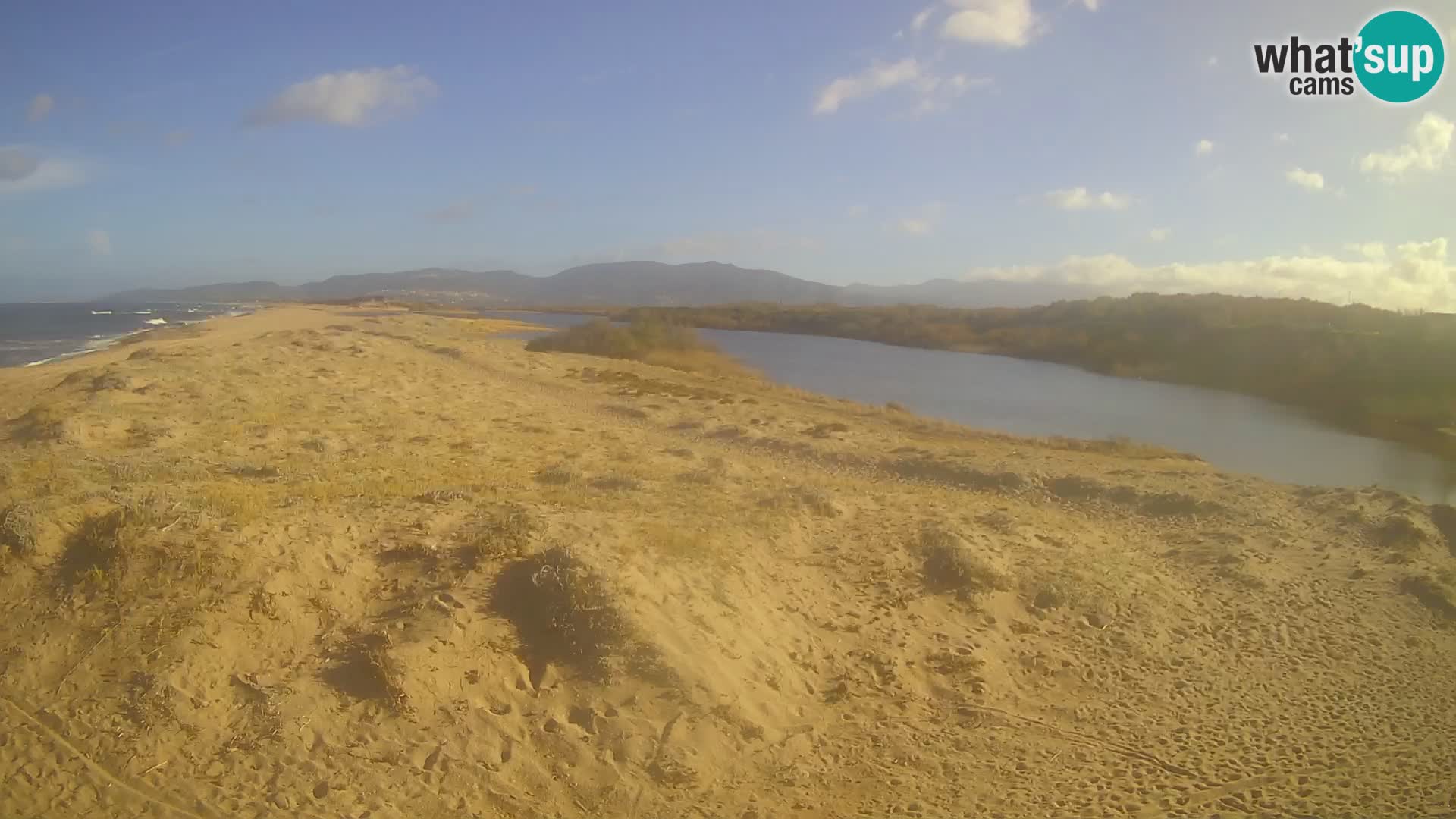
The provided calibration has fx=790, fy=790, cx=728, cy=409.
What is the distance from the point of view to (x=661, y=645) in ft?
22.5

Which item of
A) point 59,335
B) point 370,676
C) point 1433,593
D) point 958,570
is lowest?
point 1433,593

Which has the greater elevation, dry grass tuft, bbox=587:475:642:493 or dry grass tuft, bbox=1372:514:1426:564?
dry grass tuft, bbox=587:475:642:493

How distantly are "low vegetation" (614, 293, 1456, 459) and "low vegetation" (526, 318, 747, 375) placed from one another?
10.3 metres

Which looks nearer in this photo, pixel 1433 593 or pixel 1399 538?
pixel 1433 593

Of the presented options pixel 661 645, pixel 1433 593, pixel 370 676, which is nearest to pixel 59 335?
pixel 370 676

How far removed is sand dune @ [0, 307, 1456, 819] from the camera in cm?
563

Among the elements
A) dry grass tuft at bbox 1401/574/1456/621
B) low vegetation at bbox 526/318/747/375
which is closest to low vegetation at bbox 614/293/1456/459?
low vegetation at bbox 526/318/747/375

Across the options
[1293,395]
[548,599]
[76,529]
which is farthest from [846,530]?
[1293,395]

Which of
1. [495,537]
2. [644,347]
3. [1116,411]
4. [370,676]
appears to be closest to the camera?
[370,676]

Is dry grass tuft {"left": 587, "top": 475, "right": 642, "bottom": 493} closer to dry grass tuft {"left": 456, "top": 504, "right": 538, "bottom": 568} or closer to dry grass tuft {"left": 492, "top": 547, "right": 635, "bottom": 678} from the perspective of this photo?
dry grass tuft {"left": 456, "top": 504, "right": 538, "bottom": 568}

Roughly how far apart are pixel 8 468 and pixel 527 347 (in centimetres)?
3382

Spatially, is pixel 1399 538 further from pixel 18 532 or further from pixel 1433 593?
pixel 18 532

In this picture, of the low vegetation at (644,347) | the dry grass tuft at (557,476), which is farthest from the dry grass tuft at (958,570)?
the low vegetation at (644,347)

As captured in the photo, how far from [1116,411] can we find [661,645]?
28.6 metres
